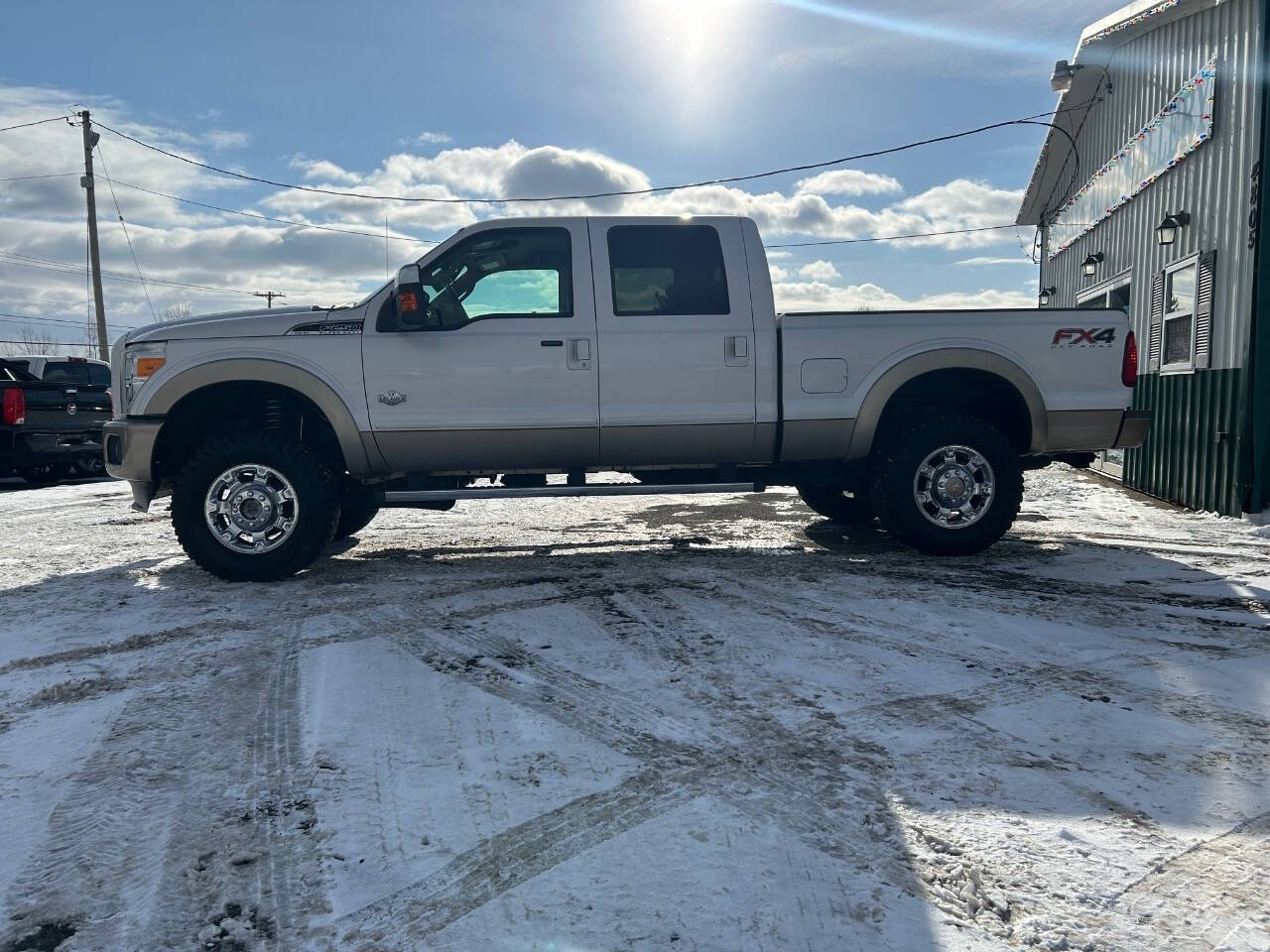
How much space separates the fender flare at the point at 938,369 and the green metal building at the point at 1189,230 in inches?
128

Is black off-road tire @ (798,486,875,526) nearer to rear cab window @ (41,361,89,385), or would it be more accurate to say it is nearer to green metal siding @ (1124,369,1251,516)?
green metal siding @ (1124,369,1251,516)

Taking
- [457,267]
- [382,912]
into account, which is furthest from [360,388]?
[382,912]

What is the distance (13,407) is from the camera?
11.2 m

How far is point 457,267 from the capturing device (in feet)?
19.0

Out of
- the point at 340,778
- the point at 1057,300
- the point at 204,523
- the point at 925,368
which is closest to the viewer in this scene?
the point at 340,778

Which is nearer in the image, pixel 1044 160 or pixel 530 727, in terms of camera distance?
pixel 530 727

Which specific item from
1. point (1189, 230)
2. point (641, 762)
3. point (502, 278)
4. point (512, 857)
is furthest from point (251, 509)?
point (1189, 230)

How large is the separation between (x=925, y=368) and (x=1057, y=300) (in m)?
12.7

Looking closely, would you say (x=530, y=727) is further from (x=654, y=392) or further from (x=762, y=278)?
(x=762, y=278)

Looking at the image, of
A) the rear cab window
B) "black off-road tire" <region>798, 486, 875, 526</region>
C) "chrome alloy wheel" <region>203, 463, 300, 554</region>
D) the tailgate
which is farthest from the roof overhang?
the rear cab window

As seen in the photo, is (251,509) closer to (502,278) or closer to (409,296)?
(409,296)

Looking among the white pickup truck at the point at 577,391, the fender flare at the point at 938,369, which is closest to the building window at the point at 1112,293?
the fender flare at the point at 938,369

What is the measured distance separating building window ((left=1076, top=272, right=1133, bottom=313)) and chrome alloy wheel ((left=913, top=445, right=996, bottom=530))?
20.2 ft

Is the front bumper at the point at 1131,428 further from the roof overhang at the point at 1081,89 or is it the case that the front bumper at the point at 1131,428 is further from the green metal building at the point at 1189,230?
the roof overhang at the point at 1081,89
